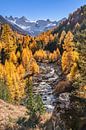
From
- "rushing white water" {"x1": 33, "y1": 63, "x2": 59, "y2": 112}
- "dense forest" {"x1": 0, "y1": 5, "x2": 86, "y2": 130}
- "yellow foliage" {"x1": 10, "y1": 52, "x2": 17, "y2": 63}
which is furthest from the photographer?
"yellow foliage" {"x1": 10, "y1": 52, "x2": 17, "y2": 63}

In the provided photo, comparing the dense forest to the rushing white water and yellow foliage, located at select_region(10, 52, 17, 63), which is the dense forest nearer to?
yellow foliage, located at select_region(10, 52, 17, 63)

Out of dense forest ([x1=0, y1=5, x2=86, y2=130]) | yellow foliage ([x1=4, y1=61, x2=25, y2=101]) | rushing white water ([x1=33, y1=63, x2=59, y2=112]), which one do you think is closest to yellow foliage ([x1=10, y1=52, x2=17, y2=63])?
dense forest ([x1=0, y1=5, x2=86, y2=130])

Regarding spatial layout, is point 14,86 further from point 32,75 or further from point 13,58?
point 13,58

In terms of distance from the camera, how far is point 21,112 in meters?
33.0

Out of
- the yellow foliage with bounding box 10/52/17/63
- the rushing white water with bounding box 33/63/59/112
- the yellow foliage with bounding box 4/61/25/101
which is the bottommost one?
the rushing white water with bounding box 33/63/59/112

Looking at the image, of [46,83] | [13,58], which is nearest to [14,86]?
[46,83]

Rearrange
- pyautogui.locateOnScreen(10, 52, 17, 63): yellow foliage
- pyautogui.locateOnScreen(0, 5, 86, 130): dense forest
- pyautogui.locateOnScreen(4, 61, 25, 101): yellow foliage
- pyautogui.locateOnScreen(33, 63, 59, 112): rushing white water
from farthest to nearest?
1. pyautogui.locateOnScreen(10, 52, 17, 63): yellow foliage
2. pyautogui.locateOnScreen(4, 61, 25, 101): yellow foliage
3. pyautogui.locateOnScreen(33, 63, 59, 112): rushing white water
4. pyautogui.locateOnScreen(0, 5, 86, 130): dense forest

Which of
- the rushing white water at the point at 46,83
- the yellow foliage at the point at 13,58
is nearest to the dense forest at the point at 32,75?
the yellow foliage at the point at 13,58

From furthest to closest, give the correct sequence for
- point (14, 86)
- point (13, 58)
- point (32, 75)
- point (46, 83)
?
point (13, 58) → point (32, 75) → point (46, 83) → point (14, 86)

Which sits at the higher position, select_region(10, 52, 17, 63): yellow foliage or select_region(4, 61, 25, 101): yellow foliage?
select_region(10, 52, 17, 63): yellow foliage

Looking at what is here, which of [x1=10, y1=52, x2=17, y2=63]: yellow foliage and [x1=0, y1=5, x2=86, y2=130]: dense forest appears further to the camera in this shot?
[x1=10, y1=52, x2=17, y2=63]: yellow foliage

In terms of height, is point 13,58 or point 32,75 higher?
point 13,58

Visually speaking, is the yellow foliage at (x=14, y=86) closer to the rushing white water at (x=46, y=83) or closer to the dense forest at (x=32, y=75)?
the dense forest at (x=32, y=75)

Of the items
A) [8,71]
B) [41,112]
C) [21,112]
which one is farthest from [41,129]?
[8,71]
